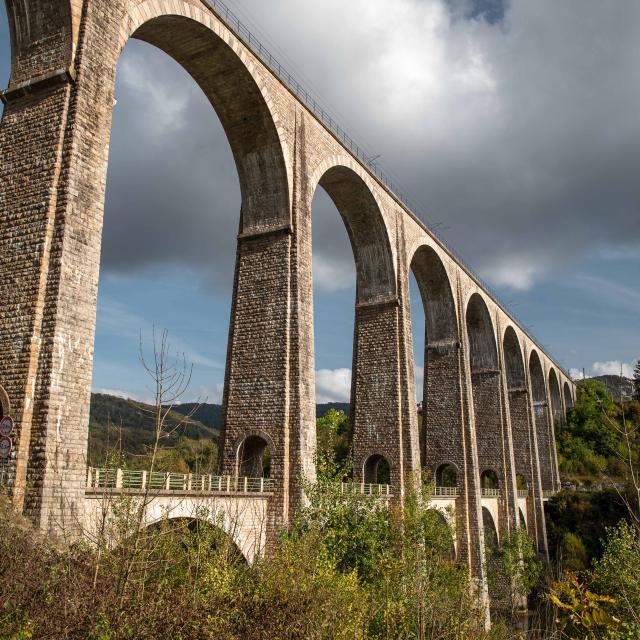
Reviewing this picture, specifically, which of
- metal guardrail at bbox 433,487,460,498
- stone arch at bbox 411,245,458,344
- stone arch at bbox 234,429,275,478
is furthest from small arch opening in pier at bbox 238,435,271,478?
stone arch at bbox 411,245,458,344

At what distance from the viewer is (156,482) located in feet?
47.7

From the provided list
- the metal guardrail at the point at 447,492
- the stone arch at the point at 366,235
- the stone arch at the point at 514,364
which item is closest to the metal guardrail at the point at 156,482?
→ the stone arch at the point at 366,235

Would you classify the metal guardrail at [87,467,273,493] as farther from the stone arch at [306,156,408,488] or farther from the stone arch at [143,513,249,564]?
the stone arch at [306,156,408,488]

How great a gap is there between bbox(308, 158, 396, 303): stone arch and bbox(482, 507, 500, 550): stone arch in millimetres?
16299

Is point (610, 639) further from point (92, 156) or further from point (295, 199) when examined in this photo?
point (295, 199)


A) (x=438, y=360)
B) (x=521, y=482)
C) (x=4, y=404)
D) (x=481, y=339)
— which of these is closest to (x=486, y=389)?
(x=481, y=339)

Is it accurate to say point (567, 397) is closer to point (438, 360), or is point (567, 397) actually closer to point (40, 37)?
point (438, 360)

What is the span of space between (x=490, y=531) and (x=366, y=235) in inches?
811

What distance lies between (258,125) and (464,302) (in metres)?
20.8

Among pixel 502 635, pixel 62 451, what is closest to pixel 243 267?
pixel 62 451

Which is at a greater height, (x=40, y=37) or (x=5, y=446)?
(x=40, y=37)

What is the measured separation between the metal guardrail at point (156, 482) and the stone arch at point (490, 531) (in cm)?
2278

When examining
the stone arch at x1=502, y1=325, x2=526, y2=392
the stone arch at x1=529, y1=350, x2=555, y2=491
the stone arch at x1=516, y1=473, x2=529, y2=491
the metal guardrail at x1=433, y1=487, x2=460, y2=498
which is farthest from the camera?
the stone arch at x1=529, y1=350, x2=555, y2=491

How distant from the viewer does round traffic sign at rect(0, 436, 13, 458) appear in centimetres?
1123
